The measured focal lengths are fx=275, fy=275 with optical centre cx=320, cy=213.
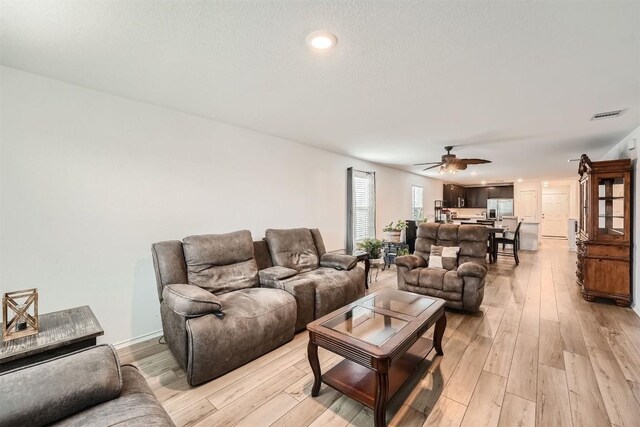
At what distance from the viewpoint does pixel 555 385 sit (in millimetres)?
2016

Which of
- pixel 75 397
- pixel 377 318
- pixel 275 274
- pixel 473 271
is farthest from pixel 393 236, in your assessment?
pixel 75 397

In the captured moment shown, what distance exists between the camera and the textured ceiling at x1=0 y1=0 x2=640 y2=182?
1.47 m

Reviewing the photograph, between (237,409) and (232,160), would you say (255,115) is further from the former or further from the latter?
(237,409)

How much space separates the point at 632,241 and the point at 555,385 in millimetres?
2896

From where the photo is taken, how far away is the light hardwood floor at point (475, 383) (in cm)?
173

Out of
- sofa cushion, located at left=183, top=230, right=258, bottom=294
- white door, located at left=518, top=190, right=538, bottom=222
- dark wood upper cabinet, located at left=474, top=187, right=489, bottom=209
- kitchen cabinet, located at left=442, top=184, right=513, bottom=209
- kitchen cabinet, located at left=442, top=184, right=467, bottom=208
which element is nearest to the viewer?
sofa cushion, located at left=183, top=230, right=258, bottom=294

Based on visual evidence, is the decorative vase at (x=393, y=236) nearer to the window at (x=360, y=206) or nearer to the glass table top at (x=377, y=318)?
the window at (x=360, y=206)

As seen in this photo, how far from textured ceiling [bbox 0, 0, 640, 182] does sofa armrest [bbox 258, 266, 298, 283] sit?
1740 mm

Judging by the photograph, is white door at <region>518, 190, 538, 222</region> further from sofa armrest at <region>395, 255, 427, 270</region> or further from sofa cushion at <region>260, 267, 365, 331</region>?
A: sofa cushion at <region>260, 267, 365, 331</region>

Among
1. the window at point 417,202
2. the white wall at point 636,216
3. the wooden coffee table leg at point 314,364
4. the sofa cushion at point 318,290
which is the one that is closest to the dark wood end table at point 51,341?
the wooden coffee table leg at point 314,364

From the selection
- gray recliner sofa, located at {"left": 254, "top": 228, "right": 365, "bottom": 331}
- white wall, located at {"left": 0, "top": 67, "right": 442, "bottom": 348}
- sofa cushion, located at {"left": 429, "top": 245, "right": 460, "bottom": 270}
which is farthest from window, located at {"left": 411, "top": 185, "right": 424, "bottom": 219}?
white wall, located at {"left": 0, "top": 67, "right": 442, "bottom": 348}

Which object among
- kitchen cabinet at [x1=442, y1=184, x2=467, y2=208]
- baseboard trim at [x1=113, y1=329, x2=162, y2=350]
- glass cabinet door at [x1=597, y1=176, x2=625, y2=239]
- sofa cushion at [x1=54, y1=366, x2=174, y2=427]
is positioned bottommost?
baseboard trim at [x1=113, y1=329, x2=162, y2=350]

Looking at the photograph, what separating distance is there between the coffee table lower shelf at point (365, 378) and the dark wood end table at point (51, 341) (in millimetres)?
1501

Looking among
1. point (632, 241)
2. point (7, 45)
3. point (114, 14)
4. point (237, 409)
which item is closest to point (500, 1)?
point (114, 14)
